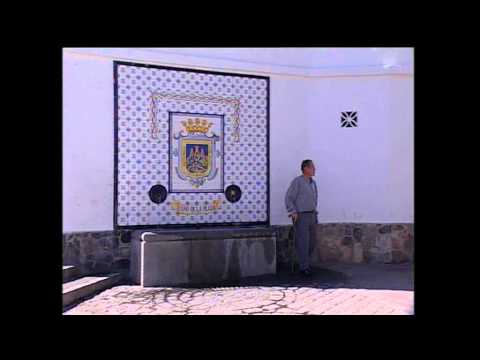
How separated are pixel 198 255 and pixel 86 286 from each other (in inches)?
50.9

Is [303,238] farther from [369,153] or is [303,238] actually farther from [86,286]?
[86,286]

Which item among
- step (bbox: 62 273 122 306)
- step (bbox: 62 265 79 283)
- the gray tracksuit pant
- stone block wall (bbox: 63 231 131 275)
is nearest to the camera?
step (bbox: 62 273 122 306)

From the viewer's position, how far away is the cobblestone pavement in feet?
14.4

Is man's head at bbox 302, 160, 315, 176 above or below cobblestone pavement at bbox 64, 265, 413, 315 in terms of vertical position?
above

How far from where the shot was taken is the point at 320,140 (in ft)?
22.6

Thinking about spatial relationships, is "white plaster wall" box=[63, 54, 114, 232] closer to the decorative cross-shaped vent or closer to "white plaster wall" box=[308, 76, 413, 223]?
"white plaster wall" box=[308, 76, 413, 223]

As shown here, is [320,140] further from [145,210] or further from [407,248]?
[145,210]

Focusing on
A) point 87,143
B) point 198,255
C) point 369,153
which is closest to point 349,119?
point 369,153

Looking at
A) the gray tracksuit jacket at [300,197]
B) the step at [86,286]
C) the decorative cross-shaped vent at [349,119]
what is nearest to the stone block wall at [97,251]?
the step at [86,286]

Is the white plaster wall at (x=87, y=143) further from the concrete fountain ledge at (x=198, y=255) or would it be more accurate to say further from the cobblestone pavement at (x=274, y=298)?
the cobblestone pavement at (x=274, y=298)

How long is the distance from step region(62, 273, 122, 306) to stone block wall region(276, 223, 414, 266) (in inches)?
95.0

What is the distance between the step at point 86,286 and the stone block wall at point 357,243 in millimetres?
2414

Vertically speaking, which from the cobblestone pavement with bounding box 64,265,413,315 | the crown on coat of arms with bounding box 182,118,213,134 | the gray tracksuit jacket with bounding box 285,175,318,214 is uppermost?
the crown on coat of arms with bounding box 182,118,213,134

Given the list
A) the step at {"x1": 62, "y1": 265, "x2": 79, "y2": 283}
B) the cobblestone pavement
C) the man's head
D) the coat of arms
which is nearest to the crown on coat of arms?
the coat of arms
